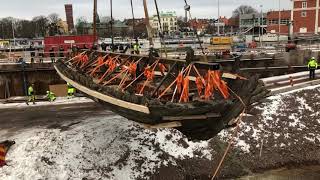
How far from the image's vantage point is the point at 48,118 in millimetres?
18859

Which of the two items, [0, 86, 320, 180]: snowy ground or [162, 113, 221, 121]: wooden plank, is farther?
[0, 86, 320, 180]: snowy ground

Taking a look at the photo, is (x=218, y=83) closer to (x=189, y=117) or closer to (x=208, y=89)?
(x=208, y=89)

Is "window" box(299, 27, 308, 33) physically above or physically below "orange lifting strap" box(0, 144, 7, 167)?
above

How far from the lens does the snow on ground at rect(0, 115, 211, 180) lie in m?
14.1

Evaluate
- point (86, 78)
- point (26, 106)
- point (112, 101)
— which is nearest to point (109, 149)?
point (86, 78)

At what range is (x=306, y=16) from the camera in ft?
222

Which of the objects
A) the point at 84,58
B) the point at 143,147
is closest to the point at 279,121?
the point at 143,147

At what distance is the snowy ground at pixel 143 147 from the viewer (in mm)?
14422

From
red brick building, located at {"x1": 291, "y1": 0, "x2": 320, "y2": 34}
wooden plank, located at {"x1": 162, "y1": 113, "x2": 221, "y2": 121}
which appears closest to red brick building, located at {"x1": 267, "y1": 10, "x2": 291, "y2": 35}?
red brick building, located at {"x1": 291, "y1": 0, "x2": 320, "y2": 34}

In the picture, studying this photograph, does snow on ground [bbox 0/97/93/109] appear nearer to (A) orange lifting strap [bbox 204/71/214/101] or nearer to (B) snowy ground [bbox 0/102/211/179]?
(B) snowy ground [bbox 0/102/211/179]

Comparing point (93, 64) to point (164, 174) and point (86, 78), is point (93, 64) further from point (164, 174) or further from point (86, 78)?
point (164, 174)

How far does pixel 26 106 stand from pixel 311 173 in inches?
590

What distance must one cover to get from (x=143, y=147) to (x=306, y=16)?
59.5 m

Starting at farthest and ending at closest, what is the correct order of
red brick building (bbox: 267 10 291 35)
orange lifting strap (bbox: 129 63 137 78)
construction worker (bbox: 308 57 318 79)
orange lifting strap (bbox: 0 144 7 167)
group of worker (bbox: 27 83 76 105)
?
red brick building (bbox: 267 10 291 35)
construction worker (bbox: 308 57 318 79)
group of worker (bbox: 27 83 76 105)
orange lifting strap (bbox: 0 144 7 167)
orange lifting strap (bbox: 129 63 137 78)
